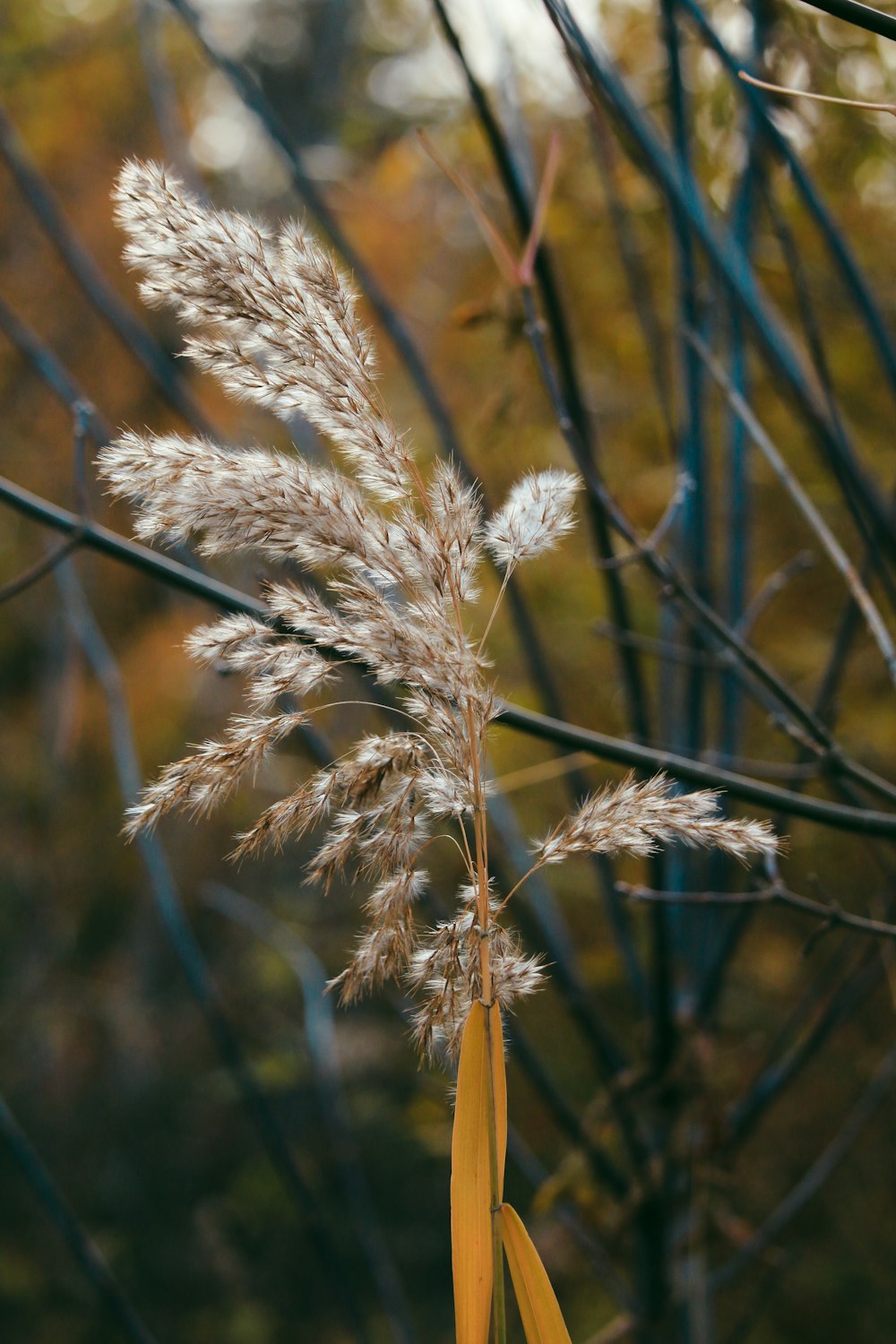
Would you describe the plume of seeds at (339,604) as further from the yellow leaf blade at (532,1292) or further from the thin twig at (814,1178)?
the thin twig at (814,1178)

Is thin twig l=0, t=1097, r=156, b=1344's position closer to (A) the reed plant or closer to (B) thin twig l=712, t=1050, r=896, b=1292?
(A) the reed plant

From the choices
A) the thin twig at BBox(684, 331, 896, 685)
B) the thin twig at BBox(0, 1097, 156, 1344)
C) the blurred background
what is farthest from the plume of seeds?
the thin twig at BBox(0, 1097, 156, 1344)

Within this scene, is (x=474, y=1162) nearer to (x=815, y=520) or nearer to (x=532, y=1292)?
(x=532, y=1292)

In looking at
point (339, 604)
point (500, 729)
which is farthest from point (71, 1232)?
point (339, 604)

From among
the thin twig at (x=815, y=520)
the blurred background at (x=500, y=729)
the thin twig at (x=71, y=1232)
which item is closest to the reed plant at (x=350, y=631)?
the blurred background at (x=500, y=729)

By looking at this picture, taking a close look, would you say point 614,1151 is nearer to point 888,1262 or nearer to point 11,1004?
point 888,1262

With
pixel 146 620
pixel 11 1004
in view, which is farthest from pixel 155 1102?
pixel 146 620

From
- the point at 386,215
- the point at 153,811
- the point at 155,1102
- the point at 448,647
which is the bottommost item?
the point at 155,1102
